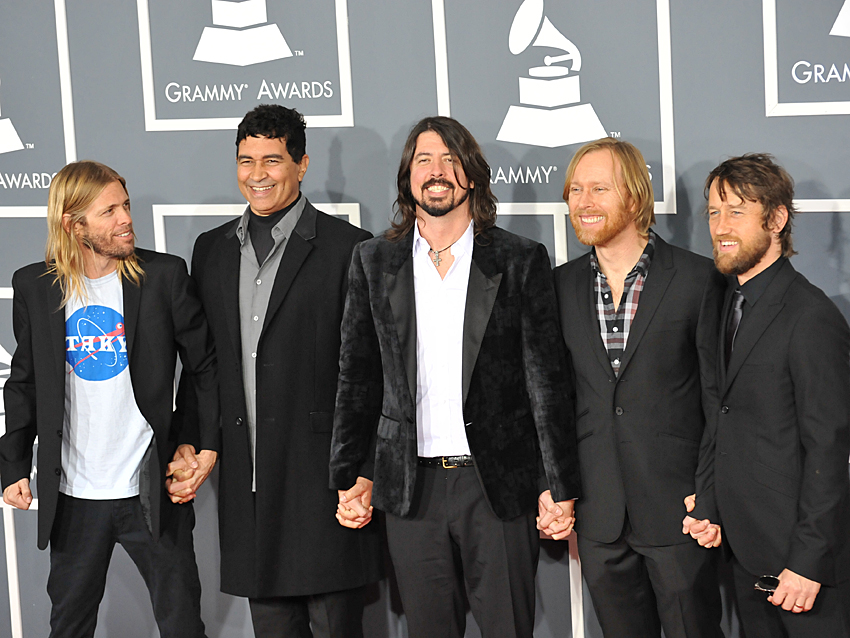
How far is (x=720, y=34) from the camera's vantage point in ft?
10.2

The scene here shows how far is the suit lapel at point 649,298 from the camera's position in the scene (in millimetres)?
2617

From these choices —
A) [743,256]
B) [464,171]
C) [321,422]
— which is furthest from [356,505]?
[743,256]

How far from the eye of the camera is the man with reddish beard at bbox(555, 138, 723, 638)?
8.61 ft

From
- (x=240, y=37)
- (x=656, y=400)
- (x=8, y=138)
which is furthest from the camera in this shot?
(x=8, y=138)

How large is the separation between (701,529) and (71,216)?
224 cm

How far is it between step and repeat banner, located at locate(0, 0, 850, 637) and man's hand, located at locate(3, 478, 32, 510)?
85 centimetres

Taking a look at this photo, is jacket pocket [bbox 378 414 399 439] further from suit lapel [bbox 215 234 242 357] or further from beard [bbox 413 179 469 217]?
beard [bbox 413 179 469 217]

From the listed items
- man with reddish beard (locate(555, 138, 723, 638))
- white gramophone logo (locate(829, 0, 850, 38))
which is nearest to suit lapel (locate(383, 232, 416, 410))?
man with reddish beard (locate(555, 138, 723, 638))

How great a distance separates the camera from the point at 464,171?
2768 millimetres

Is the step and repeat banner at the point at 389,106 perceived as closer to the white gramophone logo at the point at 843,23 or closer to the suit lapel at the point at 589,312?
the white gramophone logo at the point at 843,23

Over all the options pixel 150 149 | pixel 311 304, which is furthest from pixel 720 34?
pixel 150 149

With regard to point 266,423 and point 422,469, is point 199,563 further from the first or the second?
point 422,469

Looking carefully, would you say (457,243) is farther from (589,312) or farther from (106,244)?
(106,244)

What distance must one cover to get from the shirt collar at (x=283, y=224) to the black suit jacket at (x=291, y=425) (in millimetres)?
27
